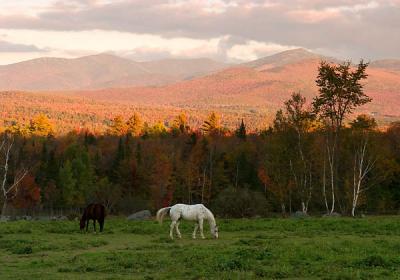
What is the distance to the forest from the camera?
60.1 m

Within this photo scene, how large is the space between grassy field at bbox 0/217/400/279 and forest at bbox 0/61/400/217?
23.3 m

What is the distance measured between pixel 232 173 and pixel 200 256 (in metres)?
76.8

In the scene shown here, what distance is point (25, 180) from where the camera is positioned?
91.1m

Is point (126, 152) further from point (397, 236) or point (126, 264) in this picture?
point (126, 264)

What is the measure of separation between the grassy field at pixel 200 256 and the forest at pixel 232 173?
23335 mm

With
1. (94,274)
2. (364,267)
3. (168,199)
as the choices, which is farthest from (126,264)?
(168,199)


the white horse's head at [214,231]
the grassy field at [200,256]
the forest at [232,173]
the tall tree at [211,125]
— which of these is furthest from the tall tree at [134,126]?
the white horse's head at [214,231]

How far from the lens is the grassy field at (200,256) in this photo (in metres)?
19.0

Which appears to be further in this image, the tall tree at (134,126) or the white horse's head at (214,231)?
the tall tree at (134,126)

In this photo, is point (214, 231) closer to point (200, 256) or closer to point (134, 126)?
point (200, 256)

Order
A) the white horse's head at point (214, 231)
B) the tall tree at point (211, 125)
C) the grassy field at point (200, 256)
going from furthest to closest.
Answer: the tall tree at point (211, 125) → the white horse's head at point (214, 231) → the grassy field at point (200, 256)

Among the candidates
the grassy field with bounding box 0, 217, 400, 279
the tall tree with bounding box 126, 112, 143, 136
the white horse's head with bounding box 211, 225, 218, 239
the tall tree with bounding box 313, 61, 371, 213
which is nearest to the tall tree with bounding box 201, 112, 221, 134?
the tall tree with bounding box 126, 112, 143, 136

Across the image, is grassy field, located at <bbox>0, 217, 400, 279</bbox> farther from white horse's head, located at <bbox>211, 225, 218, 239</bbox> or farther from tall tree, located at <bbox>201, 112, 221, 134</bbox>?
tall tree, located at <bbox>201, 112, 221, 134</bbox>

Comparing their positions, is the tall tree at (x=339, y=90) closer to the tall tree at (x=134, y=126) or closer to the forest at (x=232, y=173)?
the forest at (x=232, y=173)
